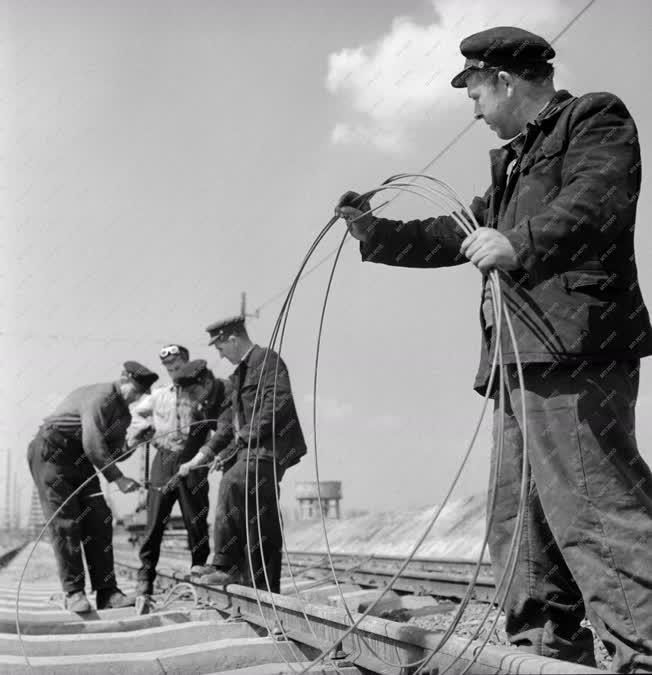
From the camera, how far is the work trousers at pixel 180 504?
5754 mm

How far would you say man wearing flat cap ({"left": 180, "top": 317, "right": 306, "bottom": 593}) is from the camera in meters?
4.86

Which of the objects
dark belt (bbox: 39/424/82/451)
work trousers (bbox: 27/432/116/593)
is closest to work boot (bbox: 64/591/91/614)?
work trousers (bbox: 27/432/116/593)

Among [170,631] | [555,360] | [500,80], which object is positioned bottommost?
[170,631]

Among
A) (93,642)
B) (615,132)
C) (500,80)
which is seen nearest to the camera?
(615,132)

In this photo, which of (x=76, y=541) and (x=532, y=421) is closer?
(x=532, y=421)

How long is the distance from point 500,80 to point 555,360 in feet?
3.02

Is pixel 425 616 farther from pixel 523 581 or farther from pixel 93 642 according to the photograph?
pixel 523 581

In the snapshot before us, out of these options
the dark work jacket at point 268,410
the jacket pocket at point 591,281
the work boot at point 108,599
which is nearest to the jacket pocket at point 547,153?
the jacket pocket at point 591,281

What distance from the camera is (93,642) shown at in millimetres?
3428

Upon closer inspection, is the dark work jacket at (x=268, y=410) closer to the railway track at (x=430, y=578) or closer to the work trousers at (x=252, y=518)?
the work trousers at (x=252, y=518)

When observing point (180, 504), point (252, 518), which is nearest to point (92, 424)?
point (180, 504)

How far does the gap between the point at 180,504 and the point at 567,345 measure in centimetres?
411

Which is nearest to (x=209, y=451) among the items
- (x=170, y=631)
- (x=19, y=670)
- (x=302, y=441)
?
(x=302, y=441)

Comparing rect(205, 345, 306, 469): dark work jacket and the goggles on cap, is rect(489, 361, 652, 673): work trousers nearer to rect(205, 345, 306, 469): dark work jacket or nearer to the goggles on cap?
rect(205, 345, 306, 469): dark work jacket
